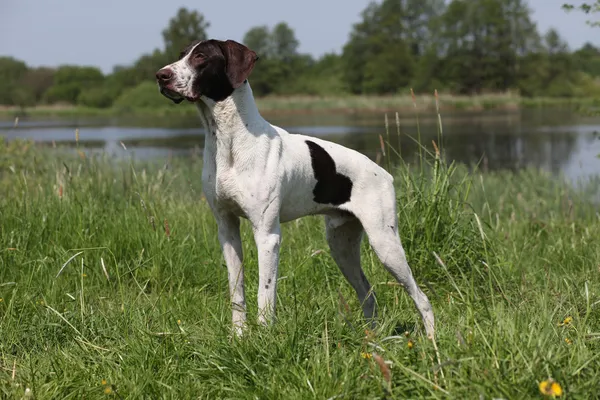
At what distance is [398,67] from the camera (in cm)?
6956

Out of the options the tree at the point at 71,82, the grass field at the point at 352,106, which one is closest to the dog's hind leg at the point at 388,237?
the grass field at the point at 352,106

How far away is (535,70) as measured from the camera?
64.1m

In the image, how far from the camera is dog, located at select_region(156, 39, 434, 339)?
360 cm

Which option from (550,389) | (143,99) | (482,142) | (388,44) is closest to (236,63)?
(550,389)

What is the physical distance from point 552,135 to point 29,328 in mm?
25943

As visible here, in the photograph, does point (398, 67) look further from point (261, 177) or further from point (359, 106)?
point (261, 177)

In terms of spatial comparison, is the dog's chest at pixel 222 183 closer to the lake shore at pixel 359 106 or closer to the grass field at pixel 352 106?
the lake shore at pixel 359 106

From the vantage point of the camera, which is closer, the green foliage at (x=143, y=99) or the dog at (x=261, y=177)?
the dog at (x=261, y=177)

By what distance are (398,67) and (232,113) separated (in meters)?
68.1

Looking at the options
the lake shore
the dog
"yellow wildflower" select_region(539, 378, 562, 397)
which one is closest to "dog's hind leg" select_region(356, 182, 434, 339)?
the dog

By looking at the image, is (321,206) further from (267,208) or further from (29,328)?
(29,328)

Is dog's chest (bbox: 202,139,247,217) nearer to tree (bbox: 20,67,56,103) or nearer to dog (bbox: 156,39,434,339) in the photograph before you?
dog (bbox: 156,39,434,339)

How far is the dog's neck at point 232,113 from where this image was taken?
3.69m

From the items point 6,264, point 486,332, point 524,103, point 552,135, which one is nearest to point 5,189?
point 6,264
